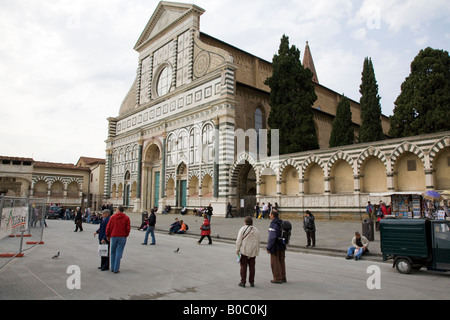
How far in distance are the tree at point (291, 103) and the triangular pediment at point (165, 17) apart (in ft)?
38.2

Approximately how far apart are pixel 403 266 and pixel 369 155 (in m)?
13.4

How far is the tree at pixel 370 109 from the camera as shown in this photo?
2945 centimetres

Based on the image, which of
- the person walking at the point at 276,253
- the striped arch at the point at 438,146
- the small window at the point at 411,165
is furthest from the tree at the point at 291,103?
the person walking at the point at 276,253

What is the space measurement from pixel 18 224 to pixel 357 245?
1061 centimetres

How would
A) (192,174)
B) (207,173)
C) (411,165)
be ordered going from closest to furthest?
1. (411,165)
2. (207,173)
3. (192,174)

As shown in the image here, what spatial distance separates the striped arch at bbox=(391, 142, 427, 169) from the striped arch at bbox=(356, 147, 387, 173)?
551 mm

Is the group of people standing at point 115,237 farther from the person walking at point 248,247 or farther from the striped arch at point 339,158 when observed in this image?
the striped arch at point 339,158

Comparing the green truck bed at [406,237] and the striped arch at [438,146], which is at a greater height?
the striped arch at [438,146]

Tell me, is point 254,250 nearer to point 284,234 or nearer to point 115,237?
point 284,234

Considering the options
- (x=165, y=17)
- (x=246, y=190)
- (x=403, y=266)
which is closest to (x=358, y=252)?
(x=403, y=266)

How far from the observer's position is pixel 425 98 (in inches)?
945

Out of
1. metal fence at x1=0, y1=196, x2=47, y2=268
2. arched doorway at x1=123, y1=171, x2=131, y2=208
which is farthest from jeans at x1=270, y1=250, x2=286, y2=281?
arched doorway at x1=123, y1=171, x2=131, y2=208

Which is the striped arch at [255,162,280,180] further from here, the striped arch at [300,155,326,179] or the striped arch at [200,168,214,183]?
the striped arch at [200,168,214,183]
